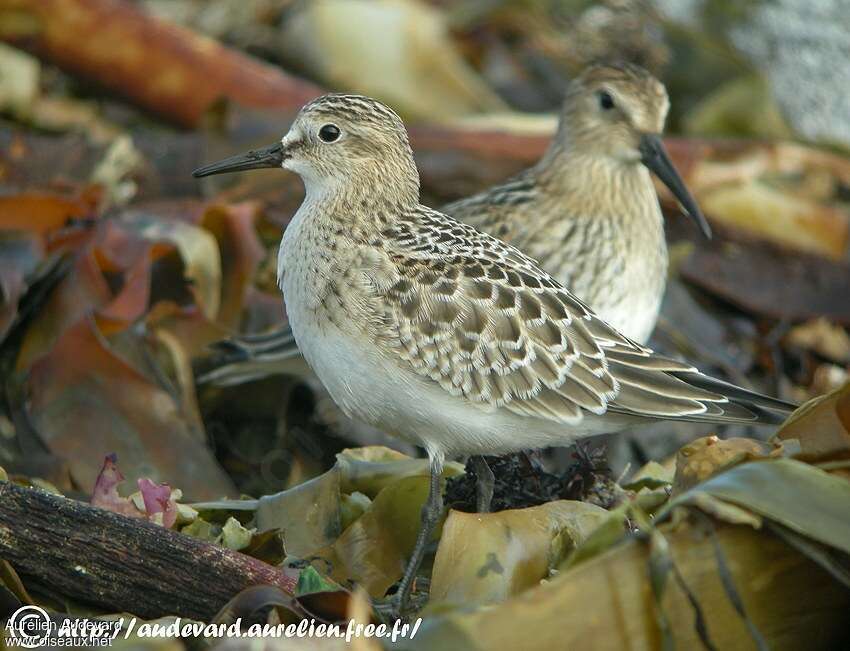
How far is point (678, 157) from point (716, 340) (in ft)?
3.37

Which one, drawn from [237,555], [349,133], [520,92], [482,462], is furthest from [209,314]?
[520,92]

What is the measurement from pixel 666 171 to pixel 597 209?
0.30 metres

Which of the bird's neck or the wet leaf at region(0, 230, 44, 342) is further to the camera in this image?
the bird's neck

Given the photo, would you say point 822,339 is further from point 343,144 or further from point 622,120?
point 343,144

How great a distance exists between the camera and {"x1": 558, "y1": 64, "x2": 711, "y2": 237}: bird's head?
551 cm

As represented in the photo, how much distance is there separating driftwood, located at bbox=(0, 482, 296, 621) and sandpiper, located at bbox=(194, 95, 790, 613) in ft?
2.02

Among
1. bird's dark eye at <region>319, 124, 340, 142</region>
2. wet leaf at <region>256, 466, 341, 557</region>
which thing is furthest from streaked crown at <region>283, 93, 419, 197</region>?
wet leaf at <region>256, 466, 341, 557</region>

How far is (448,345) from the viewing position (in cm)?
383

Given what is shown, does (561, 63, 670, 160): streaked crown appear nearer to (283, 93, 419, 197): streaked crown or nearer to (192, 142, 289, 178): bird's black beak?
(283, 93, 419, 197): streaked crown

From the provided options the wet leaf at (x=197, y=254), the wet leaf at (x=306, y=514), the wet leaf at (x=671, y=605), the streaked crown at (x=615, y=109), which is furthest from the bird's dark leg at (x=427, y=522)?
the streaked crown at (x=615, y=109)

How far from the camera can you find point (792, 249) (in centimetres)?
664

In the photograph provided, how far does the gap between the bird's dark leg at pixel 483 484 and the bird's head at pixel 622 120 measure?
6.08 ft

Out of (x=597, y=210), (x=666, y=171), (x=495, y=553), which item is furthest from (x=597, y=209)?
(x=495, y=553)

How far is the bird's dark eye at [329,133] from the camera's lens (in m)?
4.22
